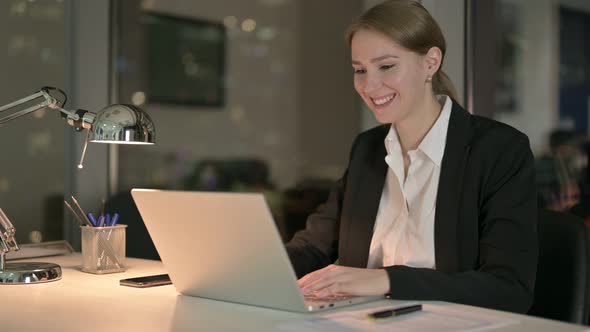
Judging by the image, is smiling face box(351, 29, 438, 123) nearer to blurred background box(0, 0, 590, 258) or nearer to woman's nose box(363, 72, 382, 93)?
woman's nose box(363, 72, 382, 93)

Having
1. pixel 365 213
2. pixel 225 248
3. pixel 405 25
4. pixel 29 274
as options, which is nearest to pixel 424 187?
pixel 365 213

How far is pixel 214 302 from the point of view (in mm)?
1337

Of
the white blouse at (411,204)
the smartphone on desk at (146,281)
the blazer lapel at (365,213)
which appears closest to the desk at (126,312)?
the smartphone on desk at (146,281)

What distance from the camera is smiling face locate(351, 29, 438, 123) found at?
1682mm

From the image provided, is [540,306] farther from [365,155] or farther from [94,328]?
[94,328]

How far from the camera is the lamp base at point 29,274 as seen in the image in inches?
63.7

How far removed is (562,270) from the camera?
1.49m

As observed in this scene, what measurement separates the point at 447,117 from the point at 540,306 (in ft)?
1.55

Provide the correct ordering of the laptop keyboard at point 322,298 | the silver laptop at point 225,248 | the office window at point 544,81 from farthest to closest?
the office window at point 544,81, the laptop keyboard at point 322,298, the silver laptop at point 225,248

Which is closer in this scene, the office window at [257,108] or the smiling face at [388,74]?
the smiling face at [388,74]

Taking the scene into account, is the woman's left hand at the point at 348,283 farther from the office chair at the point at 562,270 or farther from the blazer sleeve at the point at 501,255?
the office chair at the point at 562,270

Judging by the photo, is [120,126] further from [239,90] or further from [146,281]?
[239,90]

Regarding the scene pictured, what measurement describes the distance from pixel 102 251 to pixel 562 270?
1.04 meters

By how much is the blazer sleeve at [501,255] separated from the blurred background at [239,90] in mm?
633
